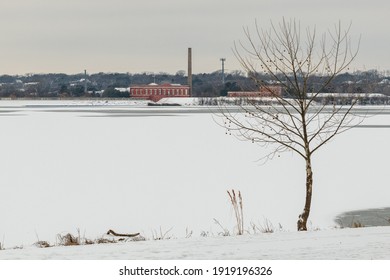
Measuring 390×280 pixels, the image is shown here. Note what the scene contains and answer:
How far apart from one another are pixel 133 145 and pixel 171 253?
35.9 meters

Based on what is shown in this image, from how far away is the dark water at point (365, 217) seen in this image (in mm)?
19297

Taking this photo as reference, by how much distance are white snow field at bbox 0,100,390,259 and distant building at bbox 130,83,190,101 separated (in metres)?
140

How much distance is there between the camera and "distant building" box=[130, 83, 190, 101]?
186875 millimetres

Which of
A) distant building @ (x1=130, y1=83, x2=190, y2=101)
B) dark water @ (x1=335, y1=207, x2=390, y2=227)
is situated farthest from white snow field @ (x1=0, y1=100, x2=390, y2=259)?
distant building @ (x1=130, y1=83, x2=190, y2=101)

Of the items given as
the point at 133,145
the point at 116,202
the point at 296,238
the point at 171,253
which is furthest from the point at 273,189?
the point at 133,145

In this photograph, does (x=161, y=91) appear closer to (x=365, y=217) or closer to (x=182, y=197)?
(x=182, y=197)

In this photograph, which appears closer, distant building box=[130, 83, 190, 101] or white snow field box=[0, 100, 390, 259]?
white snow field box=[0, 100, 390, 259]

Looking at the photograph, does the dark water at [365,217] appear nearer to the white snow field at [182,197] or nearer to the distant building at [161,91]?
the white snow field at [182,197]

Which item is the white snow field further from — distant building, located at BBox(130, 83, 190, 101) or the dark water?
distant building, located at BBox(130, 83, 190, 101)

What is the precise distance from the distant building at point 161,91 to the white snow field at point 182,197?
139670 mm

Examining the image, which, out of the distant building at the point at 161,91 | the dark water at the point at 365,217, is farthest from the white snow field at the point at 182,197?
the distant building at the point at 161,91

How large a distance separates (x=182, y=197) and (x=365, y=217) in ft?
21.3

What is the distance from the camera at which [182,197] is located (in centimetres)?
2441
